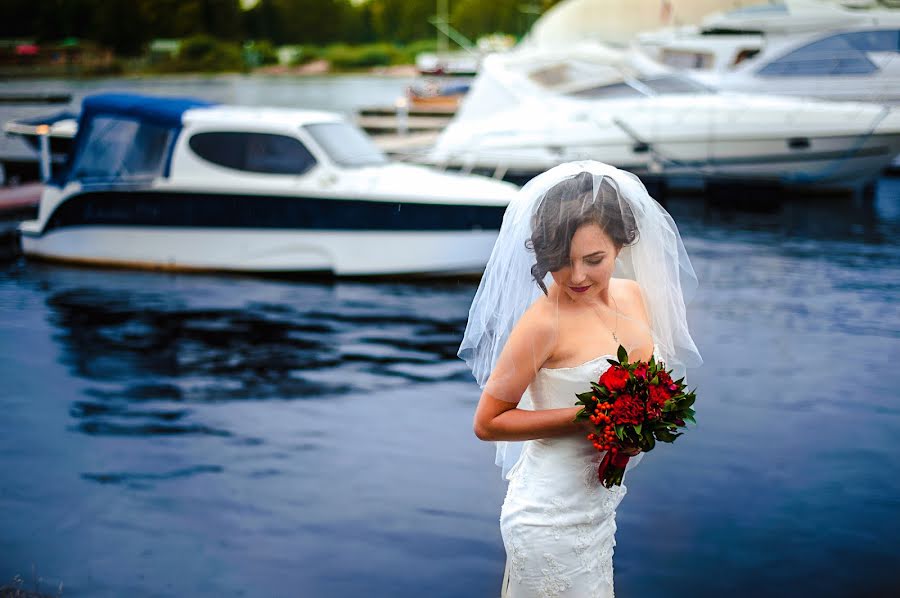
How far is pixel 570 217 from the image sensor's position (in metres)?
2.76

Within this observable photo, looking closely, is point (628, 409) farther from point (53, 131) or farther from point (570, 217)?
point (53, 131)

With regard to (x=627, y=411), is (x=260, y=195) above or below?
below

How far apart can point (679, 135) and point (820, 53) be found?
5.24 metres

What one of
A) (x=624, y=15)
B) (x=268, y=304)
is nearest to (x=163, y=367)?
(x=268, y=304)

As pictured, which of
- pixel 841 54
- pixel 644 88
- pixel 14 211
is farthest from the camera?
pixel 841 54

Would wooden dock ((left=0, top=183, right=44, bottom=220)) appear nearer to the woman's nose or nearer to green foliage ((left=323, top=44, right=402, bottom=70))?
the woman's nose

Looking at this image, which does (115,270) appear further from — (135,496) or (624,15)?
(624,15)

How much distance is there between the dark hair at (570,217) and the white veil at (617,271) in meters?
0.02

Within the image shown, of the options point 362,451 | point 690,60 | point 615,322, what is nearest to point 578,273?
point 615,322

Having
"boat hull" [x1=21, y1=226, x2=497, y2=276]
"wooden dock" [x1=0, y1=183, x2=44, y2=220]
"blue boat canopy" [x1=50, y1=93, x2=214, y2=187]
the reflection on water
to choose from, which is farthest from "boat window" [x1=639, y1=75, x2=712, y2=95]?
"wooden dock" [x1=0, y1=183, x2=44, y2=220]

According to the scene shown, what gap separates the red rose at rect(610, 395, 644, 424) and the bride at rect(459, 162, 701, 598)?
0.40ft

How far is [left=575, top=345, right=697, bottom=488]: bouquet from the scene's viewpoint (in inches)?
109

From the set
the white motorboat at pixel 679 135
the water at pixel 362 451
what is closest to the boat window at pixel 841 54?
the white motorboat at pixel 679 135

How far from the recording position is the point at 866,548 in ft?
18.1
